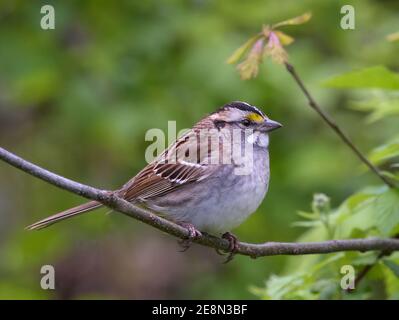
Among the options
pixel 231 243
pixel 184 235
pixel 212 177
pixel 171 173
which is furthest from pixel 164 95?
pixel 184 235

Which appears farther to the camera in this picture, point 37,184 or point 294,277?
point 37,184

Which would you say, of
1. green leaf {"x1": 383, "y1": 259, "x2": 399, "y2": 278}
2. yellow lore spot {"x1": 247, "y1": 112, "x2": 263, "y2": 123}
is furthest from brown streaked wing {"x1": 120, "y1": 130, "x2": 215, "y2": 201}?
green leaf {"x1": 383, "y1": 259, "x2": 399, "y2": 278}

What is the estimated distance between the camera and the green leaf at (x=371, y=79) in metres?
3.38

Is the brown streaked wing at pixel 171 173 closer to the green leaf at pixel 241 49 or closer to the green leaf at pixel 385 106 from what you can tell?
the green leaf at pixel 241 49

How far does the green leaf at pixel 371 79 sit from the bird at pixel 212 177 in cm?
43

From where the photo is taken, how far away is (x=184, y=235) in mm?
3105

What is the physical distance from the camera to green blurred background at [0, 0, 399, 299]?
600 cm

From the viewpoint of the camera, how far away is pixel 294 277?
11.1 feet

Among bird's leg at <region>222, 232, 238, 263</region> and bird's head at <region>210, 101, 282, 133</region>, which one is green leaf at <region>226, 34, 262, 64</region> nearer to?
bird's head at <region>210, 101, 282, 133</region>

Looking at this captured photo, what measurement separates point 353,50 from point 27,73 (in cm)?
260

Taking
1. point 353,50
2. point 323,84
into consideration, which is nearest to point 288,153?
point 353,50

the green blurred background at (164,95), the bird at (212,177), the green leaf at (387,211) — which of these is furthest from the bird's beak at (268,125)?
the green blurred background at (164,95)

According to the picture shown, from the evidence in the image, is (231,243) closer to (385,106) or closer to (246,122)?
(246,122)
